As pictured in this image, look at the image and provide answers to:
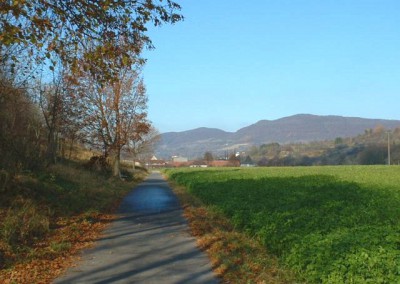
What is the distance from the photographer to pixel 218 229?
1209 centimetres

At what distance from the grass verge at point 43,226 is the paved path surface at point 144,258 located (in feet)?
1.39

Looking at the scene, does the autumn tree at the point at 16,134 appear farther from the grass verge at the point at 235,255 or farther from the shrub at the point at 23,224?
the grass verge at the point at 235,255

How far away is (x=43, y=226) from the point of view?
1155 centimetres

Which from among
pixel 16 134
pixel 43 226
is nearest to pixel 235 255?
pixel 43 226

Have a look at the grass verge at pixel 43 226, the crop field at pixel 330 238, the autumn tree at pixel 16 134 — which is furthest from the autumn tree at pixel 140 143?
the crop field at pixel 330 238

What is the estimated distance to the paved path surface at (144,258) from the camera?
737 cm

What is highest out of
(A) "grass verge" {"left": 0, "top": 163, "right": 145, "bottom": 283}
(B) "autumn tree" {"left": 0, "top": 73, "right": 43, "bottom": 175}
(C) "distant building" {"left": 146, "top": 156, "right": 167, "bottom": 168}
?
(B) "autumn tree" {"left": 0, "top": 73, "right": 43, "bottom": 175}

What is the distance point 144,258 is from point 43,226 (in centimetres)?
385

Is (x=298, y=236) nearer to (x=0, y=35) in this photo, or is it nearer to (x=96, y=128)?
(x=0, y=35)

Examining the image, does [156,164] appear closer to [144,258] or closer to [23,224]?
[23,224]

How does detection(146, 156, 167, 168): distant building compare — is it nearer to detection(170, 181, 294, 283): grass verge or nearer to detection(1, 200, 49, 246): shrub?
detection(1, 200, 49, 246): shrub

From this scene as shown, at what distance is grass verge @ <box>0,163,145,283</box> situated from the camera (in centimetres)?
819

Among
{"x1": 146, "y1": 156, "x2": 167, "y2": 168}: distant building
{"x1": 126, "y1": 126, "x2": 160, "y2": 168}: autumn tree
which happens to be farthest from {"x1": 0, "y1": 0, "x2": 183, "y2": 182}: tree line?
{"x1": 146, "y1": 156, "x2": 167, "y2": 168}: distant building

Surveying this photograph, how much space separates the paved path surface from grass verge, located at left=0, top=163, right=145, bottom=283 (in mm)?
424
